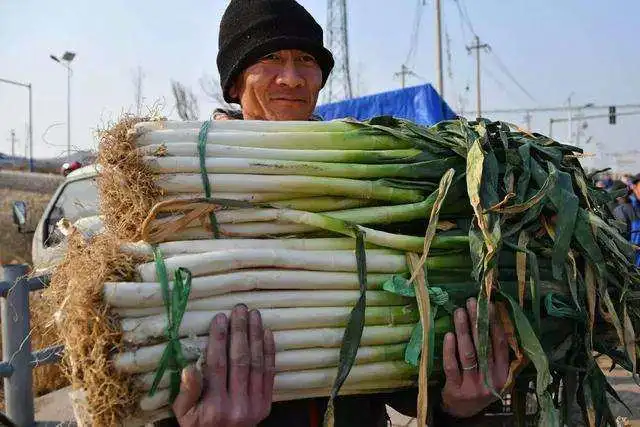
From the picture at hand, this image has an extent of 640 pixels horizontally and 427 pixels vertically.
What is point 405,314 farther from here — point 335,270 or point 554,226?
point 554,226

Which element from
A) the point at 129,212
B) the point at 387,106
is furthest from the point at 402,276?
the point at 387,106

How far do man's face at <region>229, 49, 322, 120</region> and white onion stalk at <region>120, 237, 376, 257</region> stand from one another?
0.69 meters

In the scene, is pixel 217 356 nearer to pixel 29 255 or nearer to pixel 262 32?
pixel 262 32

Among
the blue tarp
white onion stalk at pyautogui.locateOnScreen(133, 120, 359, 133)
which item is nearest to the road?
the blue tarp

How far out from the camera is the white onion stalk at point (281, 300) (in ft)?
4.22

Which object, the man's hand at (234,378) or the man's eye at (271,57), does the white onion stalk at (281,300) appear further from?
the man's eye at (271,57)

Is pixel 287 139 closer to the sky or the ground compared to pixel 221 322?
closer to the sky

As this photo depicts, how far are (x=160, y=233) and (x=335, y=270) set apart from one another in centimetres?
42

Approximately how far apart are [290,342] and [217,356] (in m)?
0.17

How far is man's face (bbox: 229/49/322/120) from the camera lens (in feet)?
6.43

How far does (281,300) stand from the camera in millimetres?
1360

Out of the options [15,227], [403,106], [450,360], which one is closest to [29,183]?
[15,227]

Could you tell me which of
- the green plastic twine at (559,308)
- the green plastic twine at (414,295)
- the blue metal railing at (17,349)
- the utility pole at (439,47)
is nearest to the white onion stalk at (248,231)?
the green plastic twine at (414,295)

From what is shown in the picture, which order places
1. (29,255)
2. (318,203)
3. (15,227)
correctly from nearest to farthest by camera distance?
1. (318,203)
2. (29,255)
3. (15,227)
